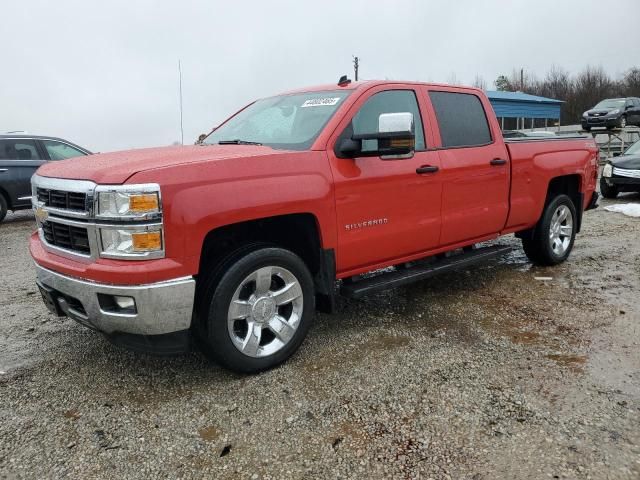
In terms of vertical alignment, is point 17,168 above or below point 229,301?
above

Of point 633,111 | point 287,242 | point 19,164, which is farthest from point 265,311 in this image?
point 633,111

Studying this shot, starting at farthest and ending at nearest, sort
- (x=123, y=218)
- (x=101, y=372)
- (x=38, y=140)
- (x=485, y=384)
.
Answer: (x=38, y=140) < (x=101, y=372) < (x=485, y=384) < (x=123, y=218)

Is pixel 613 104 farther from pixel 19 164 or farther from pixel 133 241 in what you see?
pixel 133 241

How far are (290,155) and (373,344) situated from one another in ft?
4.87

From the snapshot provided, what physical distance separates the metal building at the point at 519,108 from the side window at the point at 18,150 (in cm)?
2532

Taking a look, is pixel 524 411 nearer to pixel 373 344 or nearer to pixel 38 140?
pixel 373 344

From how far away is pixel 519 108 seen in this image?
32.9 m

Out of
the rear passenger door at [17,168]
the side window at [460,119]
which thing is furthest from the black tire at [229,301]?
the rear passenger door at [17,168]

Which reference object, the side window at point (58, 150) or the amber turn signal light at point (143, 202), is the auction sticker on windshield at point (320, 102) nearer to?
the amber turn signal light at point (143, 202)

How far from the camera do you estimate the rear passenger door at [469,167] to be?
4332 mm

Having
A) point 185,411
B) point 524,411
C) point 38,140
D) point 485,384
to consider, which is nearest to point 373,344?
point 485,384

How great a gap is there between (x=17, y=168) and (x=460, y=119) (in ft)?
29.4

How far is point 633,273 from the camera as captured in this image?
5465 millimetres

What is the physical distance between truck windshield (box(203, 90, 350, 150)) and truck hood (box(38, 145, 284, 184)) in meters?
0.27
